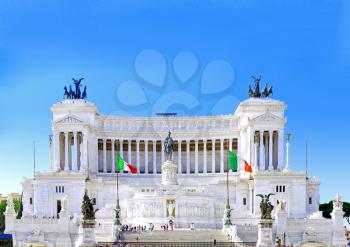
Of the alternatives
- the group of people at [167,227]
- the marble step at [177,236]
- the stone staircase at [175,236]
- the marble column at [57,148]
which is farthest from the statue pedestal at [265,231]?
the marble column at [57,148]

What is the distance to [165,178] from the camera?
113 meters

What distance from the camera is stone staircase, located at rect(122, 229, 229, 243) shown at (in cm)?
8450

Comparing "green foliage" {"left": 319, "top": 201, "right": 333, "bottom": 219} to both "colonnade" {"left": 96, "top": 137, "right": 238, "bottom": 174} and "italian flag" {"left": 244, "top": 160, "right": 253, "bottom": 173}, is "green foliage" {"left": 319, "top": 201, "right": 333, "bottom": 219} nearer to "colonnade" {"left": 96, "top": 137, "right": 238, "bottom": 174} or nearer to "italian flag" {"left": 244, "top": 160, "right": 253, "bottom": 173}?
"colonnade" {"left": 96, "top": 137, "right": 238, "bottom": 174}

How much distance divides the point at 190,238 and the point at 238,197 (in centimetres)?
2979

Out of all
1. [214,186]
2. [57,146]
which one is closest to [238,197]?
[214,186]

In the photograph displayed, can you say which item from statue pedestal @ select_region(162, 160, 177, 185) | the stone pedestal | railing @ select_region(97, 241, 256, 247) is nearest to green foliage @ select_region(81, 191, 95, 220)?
railing @ select_region(97, 241, 256, 247)

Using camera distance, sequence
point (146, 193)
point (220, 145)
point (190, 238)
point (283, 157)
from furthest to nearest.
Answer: point (220, 145) → point (283, 157) → point (146, 193) → point (190, 238)

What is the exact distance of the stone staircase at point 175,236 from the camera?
84.5 meters

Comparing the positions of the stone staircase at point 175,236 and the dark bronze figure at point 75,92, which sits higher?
the dark bronze figure at point 75,92

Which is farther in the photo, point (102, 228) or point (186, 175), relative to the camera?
point (186, 175)

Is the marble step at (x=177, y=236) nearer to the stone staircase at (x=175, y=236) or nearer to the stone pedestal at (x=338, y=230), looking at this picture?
the stone staircase at (x=175, y=236)

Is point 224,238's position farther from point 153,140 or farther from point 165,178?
point 153,140

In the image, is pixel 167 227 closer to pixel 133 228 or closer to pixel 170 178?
pixel 133 228

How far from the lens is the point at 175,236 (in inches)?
3410
